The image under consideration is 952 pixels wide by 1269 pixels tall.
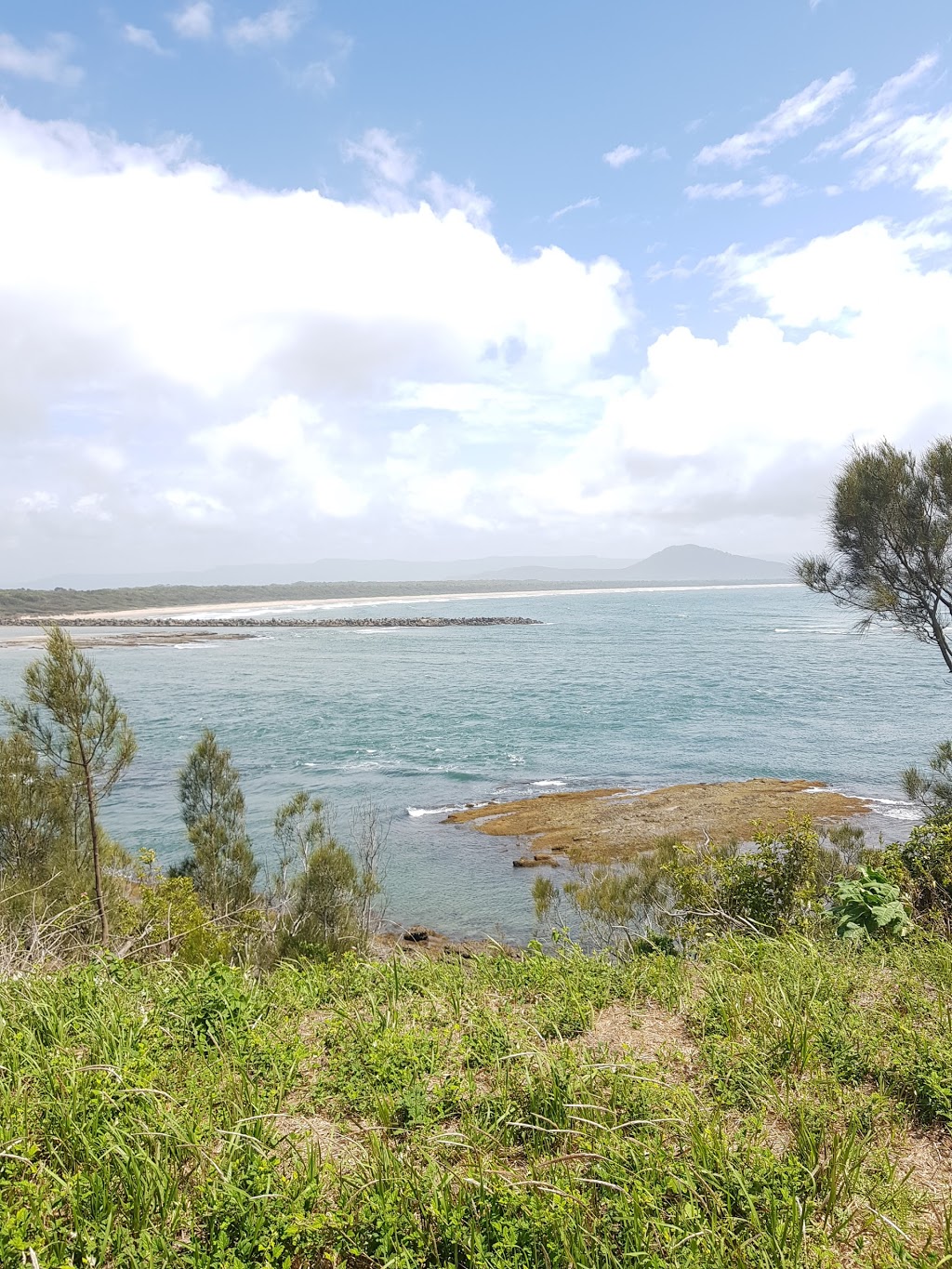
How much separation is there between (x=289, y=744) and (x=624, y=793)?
19.4 m

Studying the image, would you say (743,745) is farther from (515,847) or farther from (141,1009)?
(141,1009)

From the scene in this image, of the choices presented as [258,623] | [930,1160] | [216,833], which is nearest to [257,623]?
[258,623]

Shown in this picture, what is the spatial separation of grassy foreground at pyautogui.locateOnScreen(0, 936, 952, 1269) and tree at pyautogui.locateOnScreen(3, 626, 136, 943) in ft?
22.5

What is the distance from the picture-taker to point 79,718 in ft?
38.0

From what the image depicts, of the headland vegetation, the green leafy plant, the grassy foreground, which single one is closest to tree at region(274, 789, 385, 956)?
the headland vegetation

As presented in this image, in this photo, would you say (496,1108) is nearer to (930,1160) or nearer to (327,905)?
(930,1160)

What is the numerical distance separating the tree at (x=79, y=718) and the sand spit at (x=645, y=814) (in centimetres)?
1431

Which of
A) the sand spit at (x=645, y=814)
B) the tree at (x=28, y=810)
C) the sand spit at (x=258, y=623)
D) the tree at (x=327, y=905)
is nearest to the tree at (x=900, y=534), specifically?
the sand spit at (x=645, y=814)

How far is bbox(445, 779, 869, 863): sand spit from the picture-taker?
22844 millimetres

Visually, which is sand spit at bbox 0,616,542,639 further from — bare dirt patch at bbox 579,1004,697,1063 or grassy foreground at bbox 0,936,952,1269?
grassy foreground at bbox 0,936,952,1269

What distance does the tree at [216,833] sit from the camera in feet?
52.1

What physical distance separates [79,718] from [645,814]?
19697 mm

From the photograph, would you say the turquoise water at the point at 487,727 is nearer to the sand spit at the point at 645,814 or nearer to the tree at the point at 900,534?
the sand spit at the point at 645,814

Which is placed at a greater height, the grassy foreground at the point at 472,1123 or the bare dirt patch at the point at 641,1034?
the grassy foreground at the point at 472,1123
